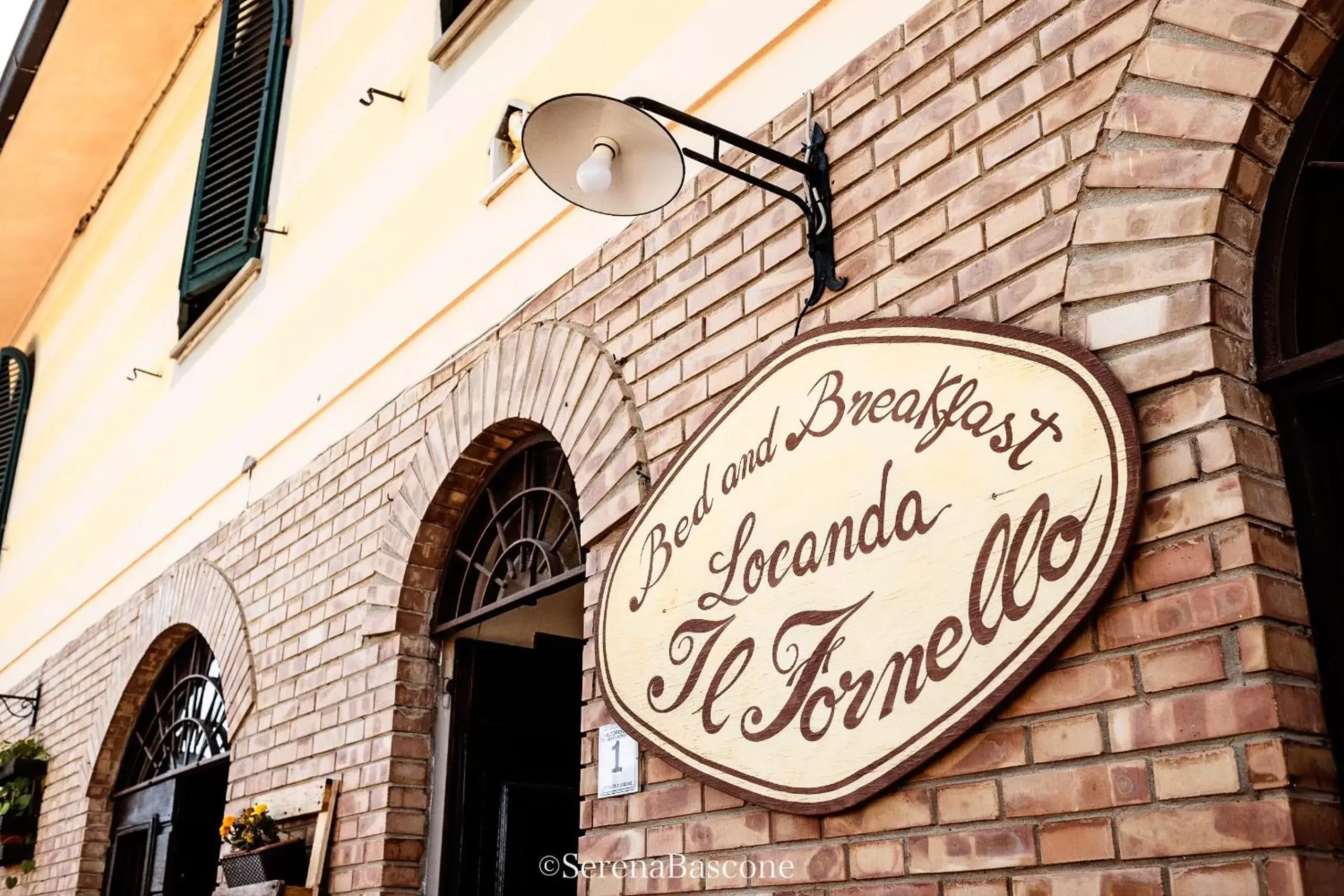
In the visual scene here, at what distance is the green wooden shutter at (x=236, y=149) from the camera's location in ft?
19.0

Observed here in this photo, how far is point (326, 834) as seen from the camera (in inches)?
152

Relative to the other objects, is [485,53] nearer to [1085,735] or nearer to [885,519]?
[885,519]

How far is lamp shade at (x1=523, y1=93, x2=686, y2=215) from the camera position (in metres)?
2.69

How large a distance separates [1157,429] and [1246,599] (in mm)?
301

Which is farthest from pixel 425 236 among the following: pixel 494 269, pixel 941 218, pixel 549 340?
pixel 941 218

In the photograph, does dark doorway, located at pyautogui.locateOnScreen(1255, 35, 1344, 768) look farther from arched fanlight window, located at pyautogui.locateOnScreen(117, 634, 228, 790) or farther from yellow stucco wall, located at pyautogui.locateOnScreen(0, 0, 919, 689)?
arched fanlight window, located at pyautogui.locateOnScreen(117, 634, 228, 790)

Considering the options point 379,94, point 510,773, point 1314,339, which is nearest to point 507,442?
point 510,773

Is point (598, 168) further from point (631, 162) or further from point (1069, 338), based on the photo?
point (1069, 338)

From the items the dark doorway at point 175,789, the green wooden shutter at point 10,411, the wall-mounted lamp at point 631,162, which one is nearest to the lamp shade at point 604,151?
the wall-mounted lamp at point 631,162

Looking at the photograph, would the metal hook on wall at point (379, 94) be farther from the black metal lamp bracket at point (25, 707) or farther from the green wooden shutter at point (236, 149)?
the black metal lamp bracket at point (25, 707)

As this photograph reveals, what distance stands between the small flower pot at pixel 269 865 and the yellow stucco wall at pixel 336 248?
4.83 ft

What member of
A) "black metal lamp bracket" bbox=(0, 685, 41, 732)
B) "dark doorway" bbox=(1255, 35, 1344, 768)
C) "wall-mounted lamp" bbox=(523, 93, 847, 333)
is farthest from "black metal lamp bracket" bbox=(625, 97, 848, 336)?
"black metal lamp bracket" bbox=(0, 685, 41, 732)

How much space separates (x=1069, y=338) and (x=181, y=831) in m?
4.69

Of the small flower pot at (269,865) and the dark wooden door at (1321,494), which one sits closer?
the dark wooden door at (1321,494)
